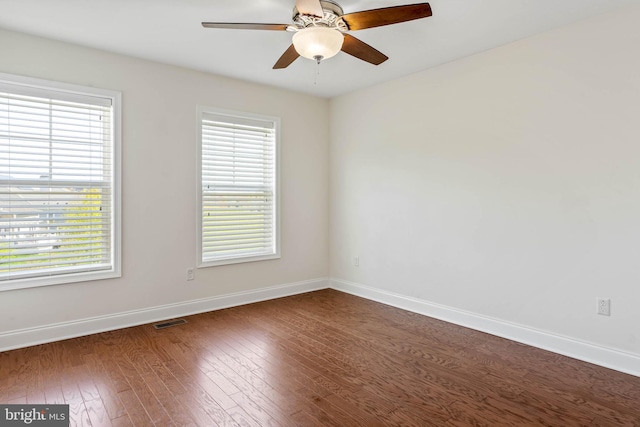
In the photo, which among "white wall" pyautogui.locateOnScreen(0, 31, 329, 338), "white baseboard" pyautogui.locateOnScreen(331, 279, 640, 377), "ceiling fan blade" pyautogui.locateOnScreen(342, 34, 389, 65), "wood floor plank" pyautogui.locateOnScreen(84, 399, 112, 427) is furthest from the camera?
"white wall" pyautogui.locateOnScreen(0, 31, 329, 338)

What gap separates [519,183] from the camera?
10.8 ft

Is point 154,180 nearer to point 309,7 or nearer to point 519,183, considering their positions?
point 309,7

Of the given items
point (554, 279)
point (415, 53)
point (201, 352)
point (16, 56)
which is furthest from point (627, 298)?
point (16, 56)

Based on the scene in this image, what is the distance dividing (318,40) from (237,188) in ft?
7.81

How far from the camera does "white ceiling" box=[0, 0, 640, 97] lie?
8.71ft

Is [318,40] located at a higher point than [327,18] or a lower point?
lower

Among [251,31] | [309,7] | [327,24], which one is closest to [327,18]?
[327,24]

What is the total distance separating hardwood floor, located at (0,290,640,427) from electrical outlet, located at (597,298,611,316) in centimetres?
42

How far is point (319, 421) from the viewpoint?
208 centimetres

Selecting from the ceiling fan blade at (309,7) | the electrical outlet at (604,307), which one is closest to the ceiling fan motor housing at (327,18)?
the ceiling fan blade at (309,7)

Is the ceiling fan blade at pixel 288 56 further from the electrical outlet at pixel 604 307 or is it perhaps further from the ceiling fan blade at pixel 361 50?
the electrical outlet at pixel 604 307

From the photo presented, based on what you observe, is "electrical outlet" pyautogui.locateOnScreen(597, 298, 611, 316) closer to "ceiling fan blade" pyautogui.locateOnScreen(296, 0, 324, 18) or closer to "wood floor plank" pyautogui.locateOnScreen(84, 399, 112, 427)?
"ceiling fan blade" pyautogui.locateOnScreen(296, 0, 324, 18)

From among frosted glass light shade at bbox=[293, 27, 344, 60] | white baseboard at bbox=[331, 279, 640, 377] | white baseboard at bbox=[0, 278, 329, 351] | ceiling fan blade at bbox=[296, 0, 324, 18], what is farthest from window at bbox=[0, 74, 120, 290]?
white baseboard at bbox=[331, 279, 640, 377]

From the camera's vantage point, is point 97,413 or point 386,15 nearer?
point 97,413
